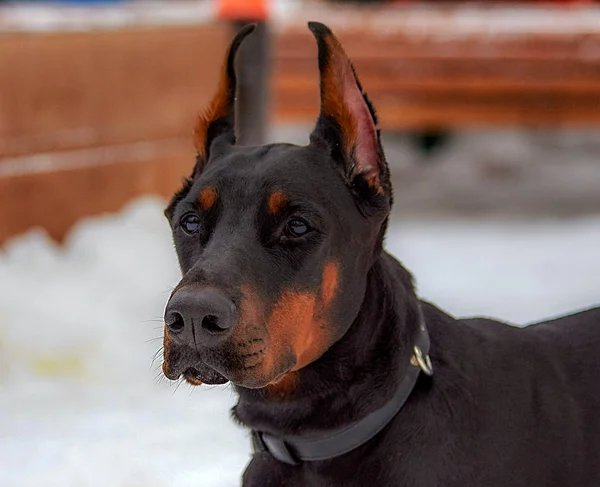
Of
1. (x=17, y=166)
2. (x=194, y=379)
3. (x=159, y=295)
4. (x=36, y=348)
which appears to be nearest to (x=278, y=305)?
(x=194, y=379)

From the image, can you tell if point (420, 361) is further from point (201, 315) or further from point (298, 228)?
point (201, 315)

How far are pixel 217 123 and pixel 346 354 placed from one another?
2.64 ft

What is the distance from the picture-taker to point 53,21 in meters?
6.29

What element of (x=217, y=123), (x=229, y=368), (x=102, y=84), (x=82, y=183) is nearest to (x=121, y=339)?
(x=82, y=183)

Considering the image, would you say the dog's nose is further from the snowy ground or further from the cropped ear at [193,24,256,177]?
the cropped ear at [193,24,256,177]

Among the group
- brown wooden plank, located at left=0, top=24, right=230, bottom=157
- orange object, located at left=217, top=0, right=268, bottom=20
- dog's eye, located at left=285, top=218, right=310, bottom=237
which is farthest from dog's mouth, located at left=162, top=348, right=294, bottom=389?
orange object, located at left=217, top=0, right=268, bottom=20

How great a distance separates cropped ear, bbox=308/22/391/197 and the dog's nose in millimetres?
561

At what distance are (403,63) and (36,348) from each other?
186 inches

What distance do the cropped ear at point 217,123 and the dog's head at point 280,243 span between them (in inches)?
4.2

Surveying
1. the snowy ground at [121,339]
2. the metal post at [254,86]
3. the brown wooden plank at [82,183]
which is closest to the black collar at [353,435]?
the snowy ground at [121,339]

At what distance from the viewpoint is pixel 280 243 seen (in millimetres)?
2424

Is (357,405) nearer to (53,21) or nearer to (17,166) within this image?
(17,166)

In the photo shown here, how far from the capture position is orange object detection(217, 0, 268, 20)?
268 inches

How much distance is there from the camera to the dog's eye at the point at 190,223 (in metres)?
2.56
